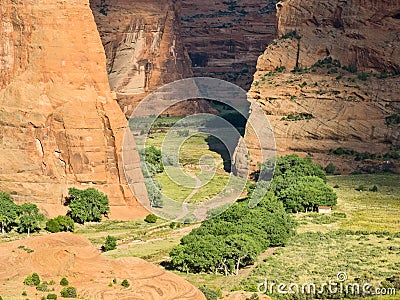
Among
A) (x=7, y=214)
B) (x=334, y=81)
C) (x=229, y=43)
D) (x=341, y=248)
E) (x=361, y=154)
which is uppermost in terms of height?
(x=229, y=43)

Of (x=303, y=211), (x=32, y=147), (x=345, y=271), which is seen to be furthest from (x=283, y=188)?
(x=345, y=271)

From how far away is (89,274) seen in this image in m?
48.2

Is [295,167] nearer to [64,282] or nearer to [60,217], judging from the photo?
[60,217]

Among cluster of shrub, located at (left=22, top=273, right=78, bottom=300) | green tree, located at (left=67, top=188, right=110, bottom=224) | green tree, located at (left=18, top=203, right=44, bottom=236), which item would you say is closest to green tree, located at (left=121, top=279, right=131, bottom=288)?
cluster of shrub, located at (left=22, top=273, right=78, bottom=300)

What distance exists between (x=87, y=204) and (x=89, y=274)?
16608mm

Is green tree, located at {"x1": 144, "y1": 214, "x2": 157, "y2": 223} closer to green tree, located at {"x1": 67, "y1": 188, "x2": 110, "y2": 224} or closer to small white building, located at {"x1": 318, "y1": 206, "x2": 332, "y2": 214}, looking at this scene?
green tree, located at {"x1": 67, "y1": 188, "x2": 110, "y2": 224}

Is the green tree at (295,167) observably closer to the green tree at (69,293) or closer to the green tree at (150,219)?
the green tree at (150,219)

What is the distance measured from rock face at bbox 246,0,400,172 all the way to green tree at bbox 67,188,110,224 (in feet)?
59.7

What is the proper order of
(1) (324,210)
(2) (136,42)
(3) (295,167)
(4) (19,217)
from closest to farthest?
(4) (19,217), (1) (324,210), (3) (295,167), (2) (136,42)

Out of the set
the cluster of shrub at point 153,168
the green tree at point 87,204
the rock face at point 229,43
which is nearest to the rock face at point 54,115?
the green tree at point 87,204

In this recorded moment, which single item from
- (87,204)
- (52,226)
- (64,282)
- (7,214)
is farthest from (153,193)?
(64,282)

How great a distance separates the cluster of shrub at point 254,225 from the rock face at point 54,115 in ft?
25.2

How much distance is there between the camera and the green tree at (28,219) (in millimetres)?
62250

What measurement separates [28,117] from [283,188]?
16.3 metres
